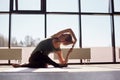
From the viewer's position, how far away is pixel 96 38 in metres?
6.87

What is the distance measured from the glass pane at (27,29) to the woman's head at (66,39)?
3.95 metres

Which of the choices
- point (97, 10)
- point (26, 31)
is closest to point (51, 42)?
point (26, 31)

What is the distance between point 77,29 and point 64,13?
64cm

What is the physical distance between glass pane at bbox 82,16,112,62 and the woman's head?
4.13 meters

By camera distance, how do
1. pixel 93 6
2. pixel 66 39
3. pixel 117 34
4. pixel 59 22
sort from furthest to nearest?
1. pixel 117 34
2. pixel 93 6
3. pixel 59 22
4. pixel 66 39

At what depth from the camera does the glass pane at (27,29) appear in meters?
6.68

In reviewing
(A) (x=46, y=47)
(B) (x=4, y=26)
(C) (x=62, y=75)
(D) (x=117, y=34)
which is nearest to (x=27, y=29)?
(B) (x=4, y=26)

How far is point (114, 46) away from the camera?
7.02 metres

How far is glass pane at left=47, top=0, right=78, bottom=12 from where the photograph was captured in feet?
22.4

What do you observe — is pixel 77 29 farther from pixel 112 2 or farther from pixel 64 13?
pixel 112 2

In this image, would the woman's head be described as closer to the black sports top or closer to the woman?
the woman

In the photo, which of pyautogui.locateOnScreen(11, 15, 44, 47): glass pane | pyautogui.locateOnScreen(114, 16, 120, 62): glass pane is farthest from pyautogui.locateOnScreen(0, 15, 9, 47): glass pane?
pyautogui.locateOnScreen(114, 16, 120, 62): glass pane

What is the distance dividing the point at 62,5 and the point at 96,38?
1447 millimetres

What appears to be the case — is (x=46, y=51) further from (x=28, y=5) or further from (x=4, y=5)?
(x=4, y=5)
